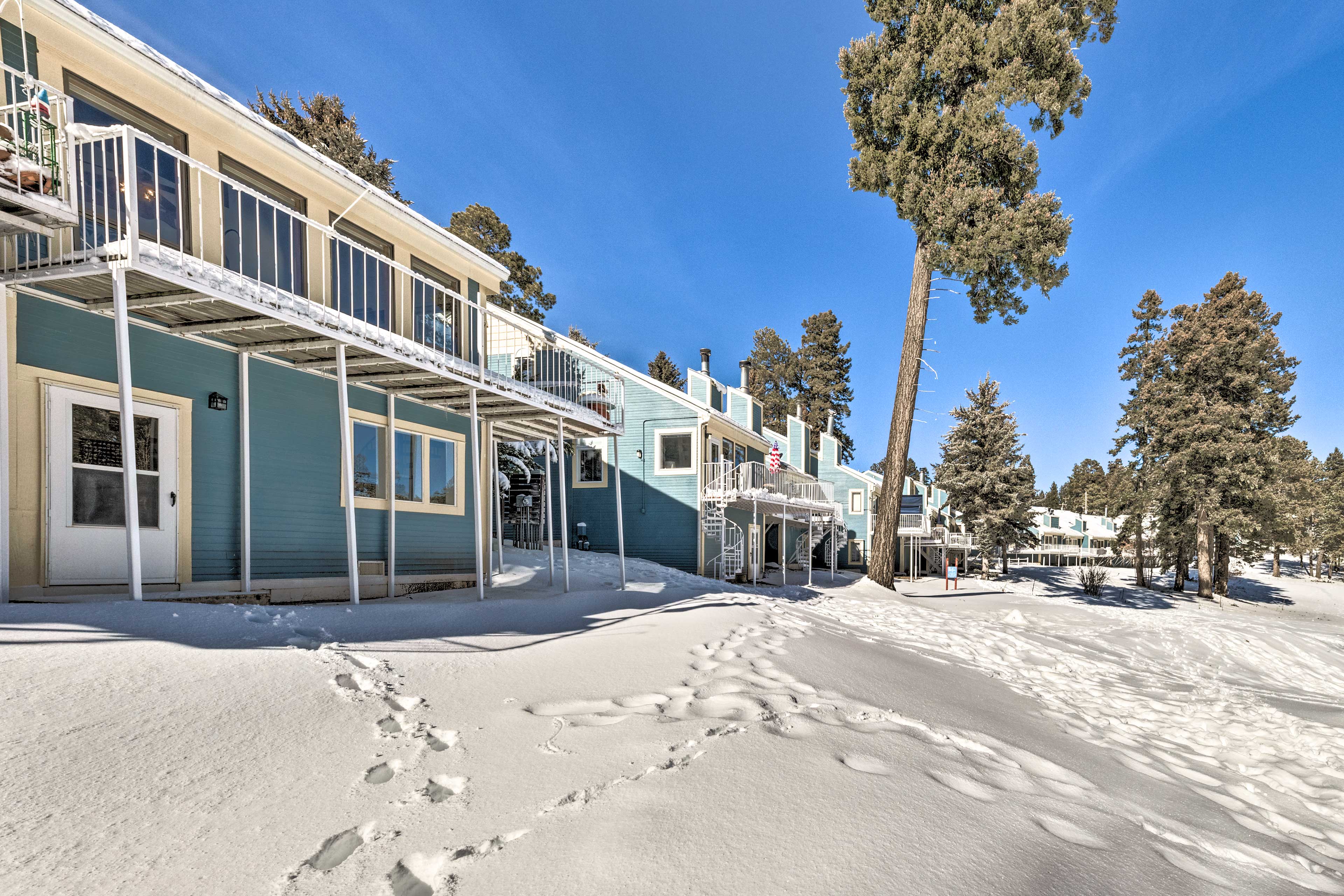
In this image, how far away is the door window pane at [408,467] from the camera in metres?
9.60

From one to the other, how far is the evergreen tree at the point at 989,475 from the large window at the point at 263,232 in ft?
89.0

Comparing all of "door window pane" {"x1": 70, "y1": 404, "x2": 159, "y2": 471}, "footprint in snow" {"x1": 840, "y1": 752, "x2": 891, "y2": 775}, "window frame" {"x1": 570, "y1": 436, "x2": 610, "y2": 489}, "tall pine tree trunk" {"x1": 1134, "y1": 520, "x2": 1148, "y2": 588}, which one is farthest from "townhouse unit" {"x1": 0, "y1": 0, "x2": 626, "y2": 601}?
"tall pine tree trunk" {"x1": 1134, "y1": 520, "x2": 1148, "y2": 588}

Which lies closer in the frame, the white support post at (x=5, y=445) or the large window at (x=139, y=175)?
the white support post at (x=5, y=445)

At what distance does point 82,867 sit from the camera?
190 centimetres

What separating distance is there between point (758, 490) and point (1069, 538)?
1835 inches

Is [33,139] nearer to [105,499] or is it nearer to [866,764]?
[105,499]

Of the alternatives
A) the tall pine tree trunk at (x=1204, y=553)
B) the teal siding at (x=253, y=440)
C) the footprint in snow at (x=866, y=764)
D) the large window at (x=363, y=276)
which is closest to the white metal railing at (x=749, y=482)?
the large window at (x=363, y=276)

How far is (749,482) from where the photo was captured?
17984 millimetres

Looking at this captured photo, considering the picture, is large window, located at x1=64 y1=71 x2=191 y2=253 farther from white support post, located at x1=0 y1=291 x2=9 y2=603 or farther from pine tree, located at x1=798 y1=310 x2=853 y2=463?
pine tree, located at x1=798 y1=310 x2=853 y2=463

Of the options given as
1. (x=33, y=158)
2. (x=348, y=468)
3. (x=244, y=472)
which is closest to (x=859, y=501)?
(x=348, y=468)

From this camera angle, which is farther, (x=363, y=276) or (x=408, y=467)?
(x=408, y=467)

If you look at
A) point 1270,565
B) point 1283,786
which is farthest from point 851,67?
point 1270,565

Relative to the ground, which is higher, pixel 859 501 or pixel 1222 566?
pixel 859 501

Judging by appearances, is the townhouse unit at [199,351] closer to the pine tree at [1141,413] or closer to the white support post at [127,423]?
the white support post at [127,423]
